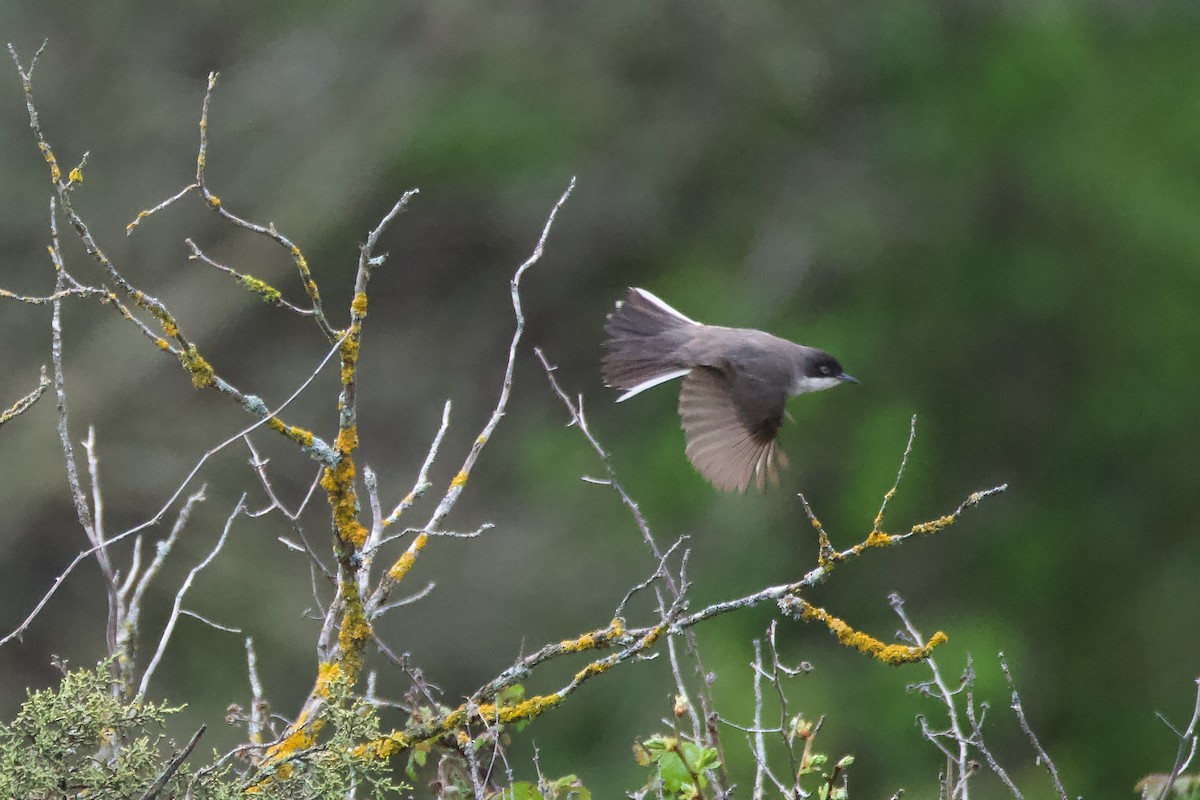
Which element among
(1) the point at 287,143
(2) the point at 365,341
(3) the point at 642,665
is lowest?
(3) the point at 642,665

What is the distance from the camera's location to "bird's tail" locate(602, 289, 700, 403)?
405cm

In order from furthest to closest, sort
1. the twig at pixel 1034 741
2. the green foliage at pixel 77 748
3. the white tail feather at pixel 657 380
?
the white tail feather at pixel 657 380, the twig at pixel 1034 741, the green foliage at pixel 77 748

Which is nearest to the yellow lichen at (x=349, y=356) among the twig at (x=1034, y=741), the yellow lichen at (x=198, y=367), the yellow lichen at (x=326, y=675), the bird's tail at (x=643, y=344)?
the yellow lichen at (x=198, y=367)

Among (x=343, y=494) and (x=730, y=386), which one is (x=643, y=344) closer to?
(x=730, y=386)

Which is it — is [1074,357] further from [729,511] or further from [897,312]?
[729,511]

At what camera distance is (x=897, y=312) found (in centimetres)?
955

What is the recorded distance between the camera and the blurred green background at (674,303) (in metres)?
8.88

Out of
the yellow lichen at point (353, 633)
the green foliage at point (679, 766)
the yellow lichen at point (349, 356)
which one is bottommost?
the green foliage at point (679, 766)

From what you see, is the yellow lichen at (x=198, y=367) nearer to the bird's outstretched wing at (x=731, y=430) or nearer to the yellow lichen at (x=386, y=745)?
the yellow lichen at (x=386, y=745)

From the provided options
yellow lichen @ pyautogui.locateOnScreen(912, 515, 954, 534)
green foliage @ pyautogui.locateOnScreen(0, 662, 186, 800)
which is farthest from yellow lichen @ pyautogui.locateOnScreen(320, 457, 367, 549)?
yellow lichen @ pyautogui.locateOnScreen(912, 515, 954, 534)

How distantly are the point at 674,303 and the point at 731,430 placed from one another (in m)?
5.08

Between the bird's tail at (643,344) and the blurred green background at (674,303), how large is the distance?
14.1 ft

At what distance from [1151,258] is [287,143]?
5181mm

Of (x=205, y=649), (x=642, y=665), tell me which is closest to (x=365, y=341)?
(x=205, y=649)
